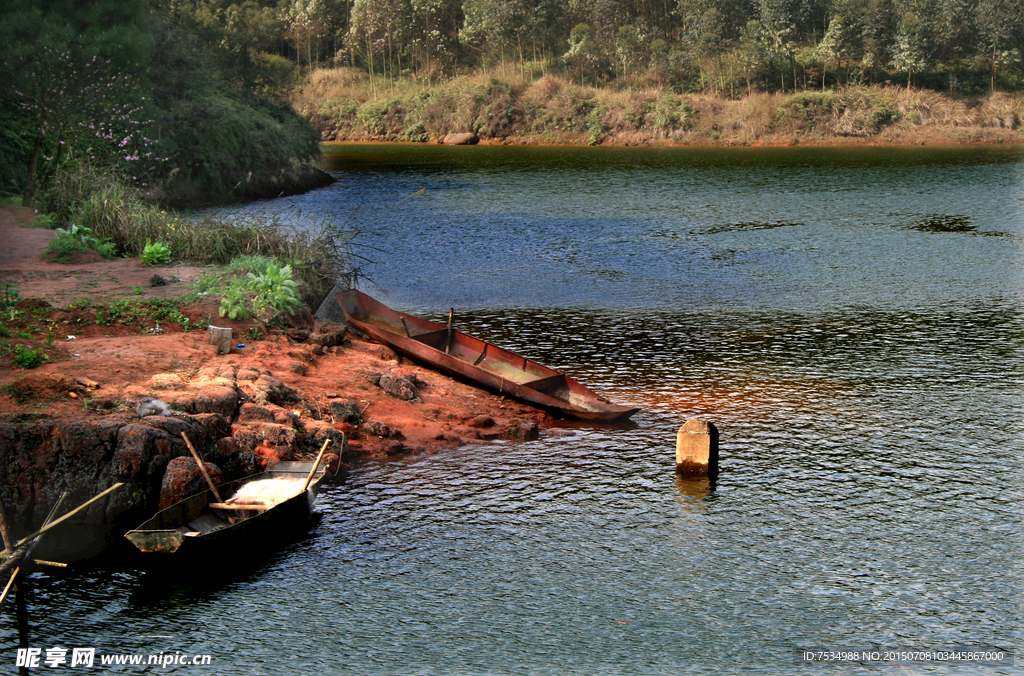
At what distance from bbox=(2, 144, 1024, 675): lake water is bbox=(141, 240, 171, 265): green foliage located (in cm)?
512

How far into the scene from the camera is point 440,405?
47.8 feet

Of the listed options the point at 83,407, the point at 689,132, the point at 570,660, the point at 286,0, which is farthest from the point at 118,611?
the point at 286,0

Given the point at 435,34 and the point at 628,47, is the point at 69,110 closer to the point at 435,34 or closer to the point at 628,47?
the point at 628,47

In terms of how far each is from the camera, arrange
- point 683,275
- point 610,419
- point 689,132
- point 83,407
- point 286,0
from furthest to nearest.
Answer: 1. point 286,0
2. point 689,132
3. point 683,275
4. point 610,419
5. point 83,407

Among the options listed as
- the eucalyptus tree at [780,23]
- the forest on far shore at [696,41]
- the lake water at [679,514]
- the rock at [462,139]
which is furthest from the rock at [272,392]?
the eucalyptus tree at [780,23]

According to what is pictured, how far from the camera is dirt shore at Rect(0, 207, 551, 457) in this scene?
40.4 ft

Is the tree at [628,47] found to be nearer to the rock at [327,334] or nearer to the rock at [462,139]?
the rock at [462,139]

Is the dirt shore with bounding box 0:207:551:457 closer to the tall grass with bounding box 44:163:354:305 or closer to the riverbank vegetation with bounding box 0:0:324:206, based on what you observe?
the tall grass with bounding box 44:163:354:305

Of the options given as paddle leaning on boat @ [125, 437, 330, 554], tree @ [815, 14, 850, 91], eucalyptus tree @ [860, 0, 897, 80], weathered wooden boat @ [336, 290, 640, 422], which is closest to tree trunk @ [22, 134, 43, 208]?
weathered wooden boat @ [336, 290, 640, 422]

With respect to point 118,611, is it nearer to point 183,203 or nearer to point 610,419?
point 610,419

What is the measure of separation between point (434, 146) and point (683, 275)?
5224cm

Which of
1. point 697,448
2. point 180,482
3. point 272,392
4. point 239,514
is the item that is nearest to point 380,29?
point 272,392

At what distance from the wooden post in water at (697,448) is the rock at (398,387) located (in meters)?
4.46

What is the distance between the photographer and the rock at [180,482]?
35.8 ft
